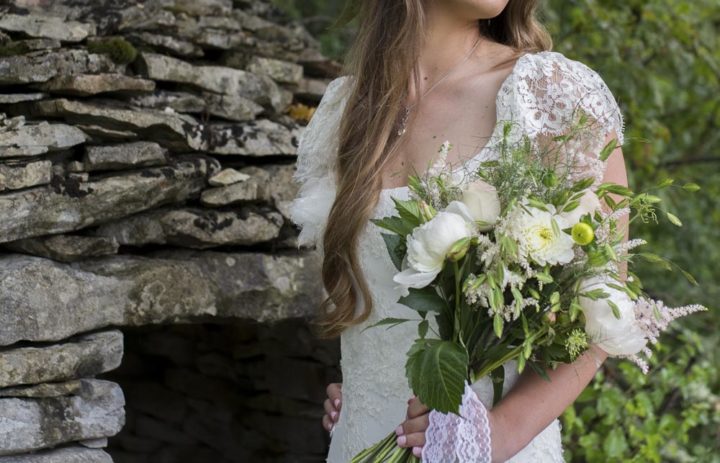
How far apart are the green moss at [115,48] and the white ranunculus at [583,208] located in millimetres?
1742

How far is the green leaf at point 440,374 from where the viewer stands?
1686 mm

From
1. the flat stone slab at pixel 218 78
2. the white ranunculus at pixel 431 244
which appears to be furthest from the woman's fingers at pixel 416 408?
the flat stone slab at pixel 218 78

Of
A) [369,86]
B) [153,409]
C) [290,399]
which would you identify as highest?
[369,86]

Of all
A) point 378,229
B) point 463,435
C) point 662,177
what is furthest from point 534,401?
point 662,177

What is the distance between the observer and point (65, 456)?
8.26 feet

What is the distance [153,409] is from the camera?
4188 mm

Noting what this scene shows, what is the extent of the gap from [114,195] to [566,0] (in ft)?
9.73

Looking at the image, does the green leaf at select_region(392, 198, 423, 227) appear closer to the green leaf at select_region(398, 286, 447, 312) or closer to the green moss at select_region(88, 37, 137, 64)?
the green leaf at select_region(398, 286, 447, 312)

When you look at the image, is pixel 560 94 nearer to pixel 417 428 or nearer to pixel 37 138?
pixel 417 428

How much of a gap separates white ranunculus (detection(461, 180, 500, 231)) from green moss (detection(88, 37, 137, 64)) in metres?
1.61

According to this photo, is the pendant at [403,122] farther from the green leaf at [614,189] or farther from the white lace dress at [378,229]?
the green leaf at [614,189]

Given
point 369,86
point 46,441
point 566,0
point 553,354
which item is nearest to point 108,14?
point 369,86

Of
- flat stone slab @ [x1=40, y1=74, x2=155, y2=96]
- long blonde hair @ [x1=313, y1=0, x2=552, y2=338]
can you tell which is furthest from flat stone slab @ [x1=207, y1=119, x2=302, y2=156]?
long blonde hair @ [x1=313, y1=0, x2=552, y2=338]

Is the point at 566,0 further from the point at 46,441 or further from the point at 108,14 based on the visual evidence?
the point at 46,441
